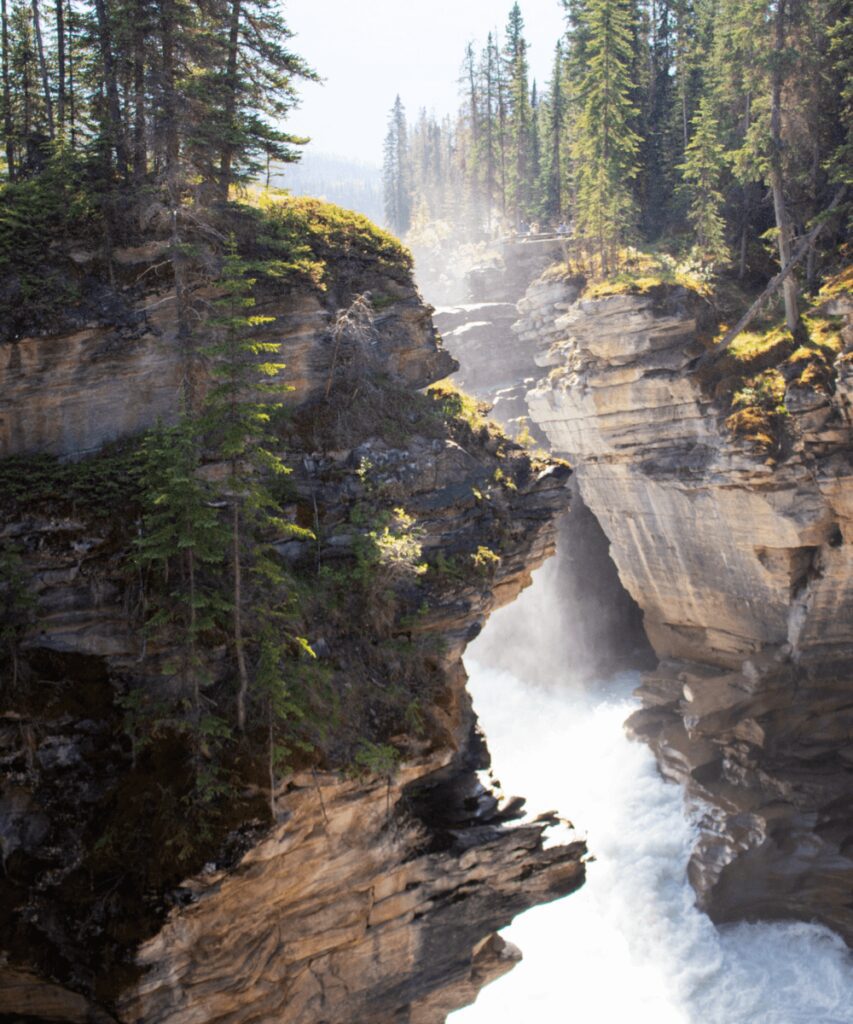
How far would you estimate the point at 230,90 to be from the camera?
14898mm

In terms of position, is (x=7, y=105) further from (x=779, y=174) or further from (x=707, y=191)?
(x=707, y=191)

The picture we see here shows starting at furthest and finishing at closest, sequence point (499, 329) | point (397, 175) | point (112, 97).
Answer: point (397, 175) → point (499, 329) → point (112, 97)

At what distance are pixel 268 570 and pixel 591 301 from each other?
14.8m

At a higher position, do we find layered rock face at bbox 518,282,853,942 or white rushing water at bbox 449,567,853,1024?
layered rock face at bbox 518,282,853,942

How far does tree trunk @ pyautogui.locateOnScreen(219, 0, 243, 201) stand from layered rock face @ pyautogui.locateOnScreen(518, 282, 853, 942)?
10798mm

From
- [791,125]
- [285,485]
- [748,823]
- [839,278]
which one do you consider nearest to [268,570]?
[285,485]

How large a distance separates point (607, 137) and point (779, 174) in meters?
7.96

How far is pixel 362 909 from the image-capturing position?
11.7 meters

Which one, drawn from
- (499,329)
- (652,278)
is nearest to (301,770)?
(652,278)

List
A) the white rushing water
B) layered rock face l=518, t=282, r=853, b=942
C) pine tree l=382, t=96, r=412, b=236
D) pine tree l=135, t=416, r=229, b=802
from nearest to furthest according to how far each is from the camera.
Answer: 1. pine tree l=135, t=416, r=229, b=802
2. the white rushing water
3. layered rock face l=518, t=282, r=853, b=942
4. pine tree l=382, t=96, r=412, b=236

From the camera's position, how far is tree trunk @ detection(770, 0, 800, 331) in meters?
20.6

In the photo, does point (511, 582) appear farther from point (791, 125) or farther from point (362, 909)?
point (791, 125)

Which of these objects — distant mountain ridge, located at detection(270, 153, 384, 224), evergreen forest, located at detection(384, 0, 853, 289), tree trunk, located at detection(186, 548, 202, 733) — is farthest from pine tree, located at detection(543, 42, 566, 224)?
distant mountain ridge, located at detection(270, 153, 384, 224)

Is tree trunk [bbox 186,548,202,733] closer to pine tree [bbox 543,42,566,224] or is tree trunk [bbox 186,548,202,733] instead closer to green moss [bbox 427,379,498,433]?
green moss [bbox 427,379,498,433]
